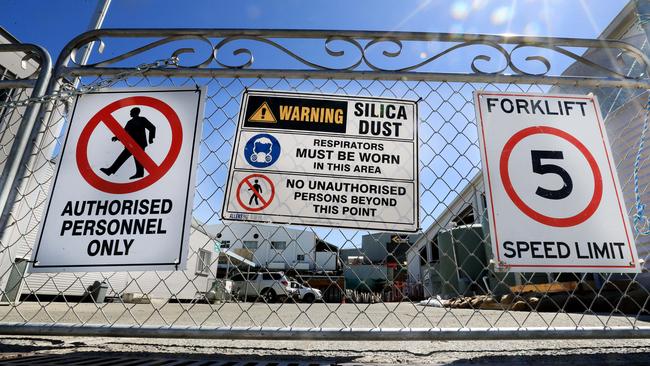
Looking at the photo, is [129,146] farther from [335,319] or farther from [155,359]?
[335,319]

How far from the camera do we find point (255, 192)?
68.0 inches

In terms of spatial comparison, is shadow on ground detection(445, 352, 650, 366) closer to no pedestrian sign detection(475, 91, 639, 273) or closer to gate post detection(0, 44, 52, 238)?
no pedestrian sign detection(475, 91, 639, 273)

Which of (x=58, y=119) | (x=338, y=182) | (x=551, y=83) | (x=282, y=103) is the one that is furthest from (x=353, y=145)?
(x=58, y=119)

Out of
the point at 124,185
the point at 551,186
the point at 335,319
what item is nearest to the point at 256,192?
the point at 124,185

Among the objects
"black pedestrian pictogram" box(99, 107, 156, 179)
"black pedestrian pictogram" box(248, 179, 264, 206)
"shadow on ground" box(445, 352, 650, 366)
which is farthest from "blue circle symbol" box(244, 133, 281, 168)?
"shadow on ground" box(445, 352, 650, 366)

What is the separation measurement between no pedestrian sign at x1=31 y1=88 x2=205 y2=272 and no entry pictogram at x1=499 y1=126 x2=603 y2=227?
5.25ft

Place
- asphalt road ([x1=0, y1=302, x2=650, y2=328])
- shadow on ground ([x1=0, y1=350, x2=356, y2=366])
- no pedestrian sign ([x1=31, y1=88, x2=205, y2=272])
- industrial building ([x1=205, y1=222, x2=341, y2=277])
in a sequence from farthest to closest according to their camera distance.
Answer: asphalt road ([x1=0, y1=302, x2=650, y2=328]), industrial building ([x1=205, y1=222, x2=341, y2=277]), no pedestrian sign ([x1=31, y1=88, x2=205, y2=272]), shadow on ground ([x1=0, y1=350, x2=356, y2=366])

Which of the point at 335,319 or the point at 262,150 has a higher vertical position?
the point at 262,150

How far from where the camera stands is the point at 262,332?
4.72 ft

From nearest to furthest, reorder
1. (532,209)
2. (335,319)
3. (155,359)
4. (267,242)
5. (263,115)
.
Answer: (155,359) → (532,209) → (263,115) → (267,242) → (335,319)

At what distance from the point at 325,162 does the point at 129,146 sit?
3.42 feet

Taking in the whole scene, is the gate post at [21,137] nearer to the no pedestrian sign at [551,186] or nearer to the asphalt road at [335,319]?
the asphalt road at [335,319]

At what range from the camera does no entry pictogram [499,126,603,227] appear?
5.39 feet

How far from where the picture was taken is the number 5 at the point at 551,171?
5.54ft
